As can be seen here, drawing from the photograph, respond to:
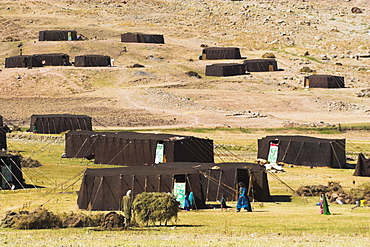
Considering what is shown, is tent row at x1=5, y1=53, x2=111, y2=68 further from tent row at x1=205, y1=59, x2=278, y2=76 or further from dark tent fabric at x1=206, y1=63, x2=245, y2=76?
tent row at x1=205, y1=59, x2=278, y2=76

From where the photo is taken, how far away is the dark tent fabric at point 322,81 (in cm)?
10869

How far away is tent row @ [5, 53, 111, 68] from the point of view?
108688 mm

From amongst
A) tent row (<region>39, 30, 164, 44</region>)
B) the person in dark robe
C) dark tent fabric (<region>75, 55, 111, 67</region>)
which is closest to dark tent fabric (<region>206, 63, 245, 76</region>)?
dark tent fabric (<region>75, 55, 111, 67</region>)

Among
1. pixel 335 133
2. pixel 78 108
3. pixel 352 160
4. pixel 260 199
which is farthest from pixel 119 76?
pixel 260 199

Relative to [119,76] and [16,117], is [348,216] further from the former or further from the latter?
[119,76]

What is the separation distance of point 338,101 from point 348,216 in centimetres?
6800

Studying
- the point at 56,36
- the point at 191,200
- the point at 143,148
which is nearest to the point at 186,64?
the point at 56,36

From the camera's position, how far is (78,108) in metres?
87.9

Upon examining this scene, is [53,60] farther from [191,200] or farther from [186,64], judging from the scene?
[191,200]

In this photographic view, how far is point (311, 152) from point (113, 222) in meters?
29.4

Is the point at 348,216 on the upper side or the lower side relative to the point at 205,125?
upper

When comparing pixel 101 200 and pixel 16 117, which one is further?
pixel 16 117

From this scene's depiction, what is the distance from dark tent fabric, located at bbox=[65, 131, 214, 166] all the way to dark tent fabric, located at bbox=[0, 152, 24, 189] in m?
12.2

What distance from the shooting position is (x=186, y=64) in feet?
399
